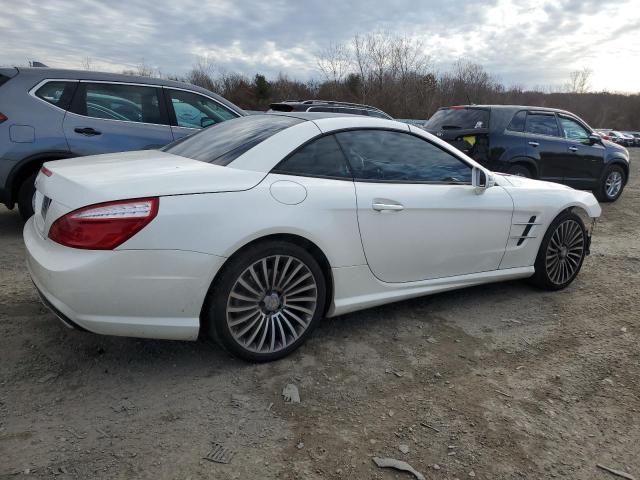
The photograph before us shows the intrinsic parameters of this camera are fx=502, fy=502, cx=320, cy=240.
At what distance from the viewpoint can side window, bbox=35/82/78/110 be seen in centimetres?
507

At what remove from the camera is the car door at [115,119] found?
5211 millimetres

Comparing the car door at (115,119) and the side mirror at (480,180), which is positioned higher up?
the car door at (115,119)

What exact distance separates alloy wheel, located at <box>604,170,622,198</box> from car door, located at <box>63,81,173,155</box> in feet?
25.2

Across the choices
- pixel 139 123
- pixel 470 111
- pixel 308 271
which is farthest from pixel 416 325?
pixel 470 111

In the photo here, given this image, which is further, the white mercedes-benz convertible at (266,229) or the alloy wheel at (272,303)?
the alloy wheel at (272,303)

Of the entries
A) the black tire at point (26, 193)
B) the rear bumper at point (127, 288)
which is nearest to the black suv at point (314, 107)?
the black tire at point (26, 193)

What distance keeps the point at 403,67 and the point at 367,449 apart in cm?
3886

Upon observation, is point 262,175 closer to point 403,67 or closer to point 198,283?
point 198,283

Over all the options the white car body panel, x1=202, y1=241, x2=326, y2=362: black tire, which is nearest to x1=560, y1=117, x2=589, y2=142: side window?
the white car body panel

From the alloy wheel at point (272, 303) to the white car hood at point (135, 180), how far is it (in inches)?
18.8

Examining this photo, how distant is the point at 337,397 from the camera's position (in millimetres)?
2619

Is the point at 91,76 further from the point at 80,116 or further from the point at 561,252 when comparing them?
the point at 561,252

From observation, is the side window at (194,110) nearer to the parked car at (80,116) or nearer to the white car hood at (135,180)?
the parked car at (80,116)

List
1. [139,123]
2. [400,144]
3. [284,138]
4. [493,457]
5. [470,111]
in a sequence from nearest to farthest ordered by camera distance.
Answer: [493,457], [284,138], [400,144], [139,123], [470,111]
